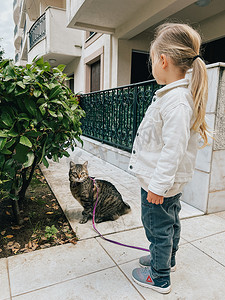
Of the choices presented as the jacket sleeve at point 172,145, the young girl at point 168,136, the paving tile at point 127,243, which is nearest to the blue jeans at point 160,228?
the young girl at point 168,136

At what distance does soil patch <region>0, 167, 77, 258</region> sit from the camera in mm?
2148

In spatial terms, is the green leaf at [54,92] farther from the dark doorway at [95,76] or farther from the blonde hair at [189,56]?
the dark doorway at [95,76]

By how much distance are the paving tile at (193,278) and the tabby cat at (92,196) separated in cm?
79

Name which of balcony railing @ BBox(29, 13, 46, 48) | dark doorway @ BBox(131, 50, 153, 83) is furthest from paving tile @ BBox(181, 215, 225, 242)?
balcony railing @ BBox(29, 13, 46, 48)

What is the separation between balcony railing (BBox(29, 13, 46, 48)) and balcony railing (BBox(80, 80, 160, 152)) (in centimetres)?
611

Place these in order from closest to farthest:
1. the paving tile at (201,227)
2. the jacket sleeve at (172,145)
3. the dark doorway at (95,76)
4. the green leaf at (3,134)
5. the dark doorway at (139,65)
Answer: the jacket sleeve at (172,145) < the green leaf at (3,134) < the paving tile at (201,227) < the dark doorway at (139,65) < the dark doorway at (95,76)

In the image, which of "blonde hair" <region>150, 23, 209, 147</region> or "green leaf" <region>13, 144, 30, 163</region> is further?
"green leaf" <region>13, 144, 30, 163</region>

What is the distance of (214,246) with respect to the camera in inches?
86.2

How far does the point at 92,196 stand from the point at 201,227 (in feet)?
4.27

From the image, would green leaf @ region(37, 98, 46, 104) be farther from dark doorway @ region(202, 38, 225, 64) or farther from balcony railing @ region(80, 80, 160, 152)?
dark doorway @ region(202, 38, 225, 64)

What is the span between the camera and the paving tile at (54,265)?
1.69 metres

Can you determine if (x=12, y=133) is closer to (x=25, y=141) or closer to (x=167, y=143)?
(x=25, y=141)

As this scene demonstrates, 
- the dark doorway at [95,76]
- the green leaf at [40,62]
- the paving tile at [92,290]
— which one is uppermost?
the dark doorway at [95,76]

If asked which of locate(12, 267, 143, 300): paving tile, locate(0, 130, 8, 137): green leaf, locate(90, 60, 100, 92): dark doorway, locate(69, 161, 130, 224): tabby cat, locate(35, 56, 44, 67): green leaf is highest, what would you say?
locate(90, 60, 100, 92): dark doorway
